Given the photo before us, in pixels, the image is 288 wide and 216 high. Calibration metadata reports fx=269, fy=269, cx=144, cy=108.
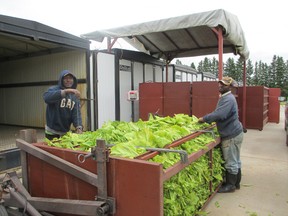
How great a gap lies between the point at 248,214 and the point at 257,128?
9254 mm

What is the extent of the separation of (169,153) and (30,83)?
370 inches

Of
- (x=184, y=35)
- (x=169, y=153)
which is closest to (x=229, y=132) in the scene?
(x=169, y=153)

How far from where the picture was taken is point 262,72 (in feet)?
218

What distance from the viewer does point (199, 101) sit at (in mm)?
8914

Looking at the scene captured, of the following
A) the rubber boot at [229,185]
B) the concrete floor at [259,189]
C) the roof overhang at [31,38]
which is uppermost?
the roof overhang at [31,38]

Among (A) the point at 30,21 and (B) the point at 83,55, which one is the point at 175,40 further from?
(A) the point at 30,21

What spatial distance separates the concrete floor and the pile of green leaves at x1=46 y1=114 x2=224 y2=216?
35 centimetres

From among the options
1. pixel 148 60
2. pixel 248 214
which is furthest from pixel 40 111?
pixel 248 214

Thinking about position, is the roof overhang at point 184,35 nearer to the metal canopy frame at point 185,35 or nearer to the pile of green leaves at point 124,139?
the metal canopy frame at point 185,35

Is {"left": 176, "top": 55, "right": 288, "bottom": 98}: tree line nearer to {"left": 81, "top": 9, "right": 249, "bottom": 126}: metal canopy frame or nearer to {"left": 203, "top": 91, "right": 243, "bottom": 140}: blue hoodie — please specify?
{"left": 81, "top": 9, "right": 249, "bottom": 126}: metal canopy frame

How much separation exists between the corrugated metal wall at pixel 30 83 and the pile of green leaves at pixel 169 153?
520 centimetres

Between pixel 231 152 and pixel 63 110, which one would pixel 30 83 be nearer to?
pixel 63 110

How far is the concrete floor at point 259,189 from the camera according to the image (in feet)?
12.9

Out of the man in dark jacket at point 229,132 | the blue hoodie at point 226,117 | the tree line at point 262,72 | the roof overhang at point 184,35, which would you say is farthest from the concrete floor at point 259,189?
the tree line at point 262,72
